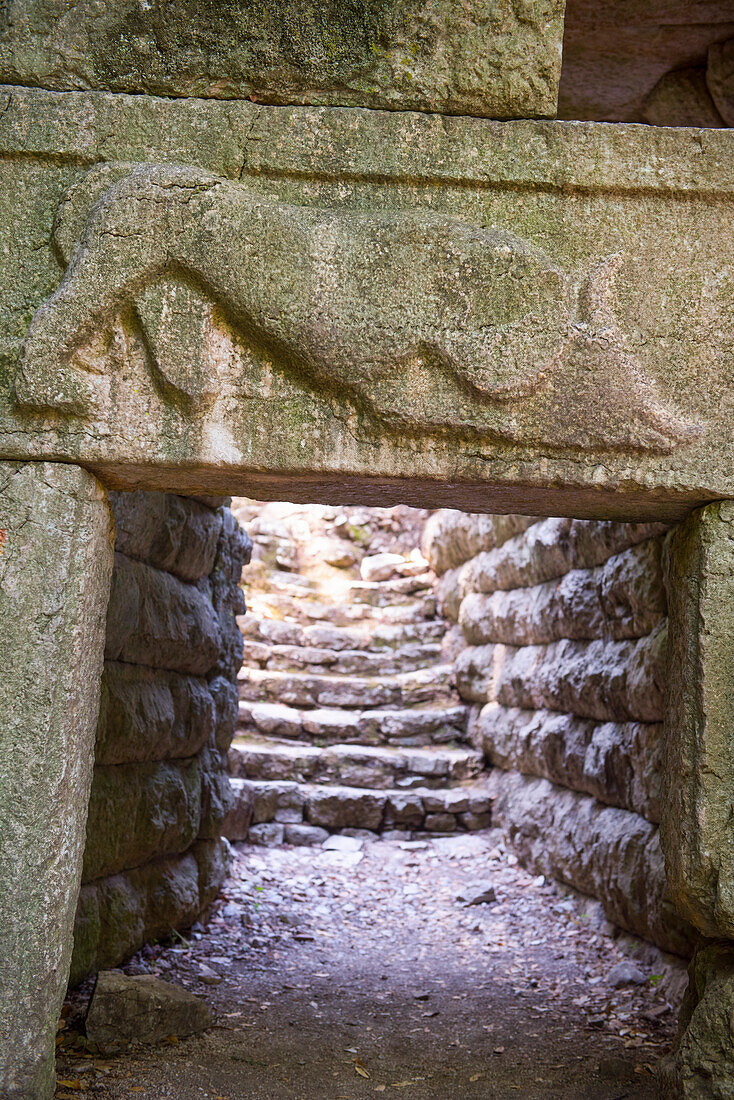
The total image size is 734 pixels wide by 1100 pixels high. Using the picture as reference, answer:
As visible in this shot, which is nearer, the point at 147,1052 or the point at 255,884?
A: the point at 147,1052

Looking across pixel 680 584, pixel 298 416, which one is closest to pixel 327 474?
pixel 298 416

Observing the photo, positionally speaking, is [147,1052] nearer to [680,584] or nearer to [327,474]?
[327,474]

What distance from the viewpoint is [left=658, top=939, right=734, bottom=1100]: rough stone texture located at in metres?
2.05

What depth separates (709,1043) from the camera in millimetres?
2084

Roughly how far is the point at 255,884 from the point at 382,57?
4.41 metres

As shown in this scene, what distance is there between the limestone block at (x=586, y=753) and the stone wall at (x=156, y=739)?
1.93 metres

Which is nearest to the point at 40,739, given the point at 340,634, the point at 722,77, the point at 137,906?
the point at 137,906

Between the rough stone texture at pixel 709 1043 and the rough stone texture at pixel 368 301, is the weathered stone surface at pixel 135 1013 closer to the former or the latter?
the rough stone texture at pixel 709 1043

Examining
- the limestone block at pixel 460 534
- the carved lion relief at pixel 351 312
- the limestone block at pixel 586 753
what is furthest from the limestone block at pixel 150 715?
the limestone block at pixel 460 534

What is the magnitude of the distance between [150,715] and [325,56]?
102 inches

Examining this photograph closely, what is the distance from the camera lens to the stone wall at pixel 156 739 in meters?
3.27

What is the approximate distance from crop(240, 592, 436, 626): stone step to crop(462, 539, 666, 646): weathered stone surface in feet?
6.34

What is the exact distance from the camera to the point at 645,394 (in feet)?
6.95

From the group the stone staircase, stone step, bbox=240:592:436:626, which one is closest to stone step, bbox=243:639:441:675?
the stone staircase
